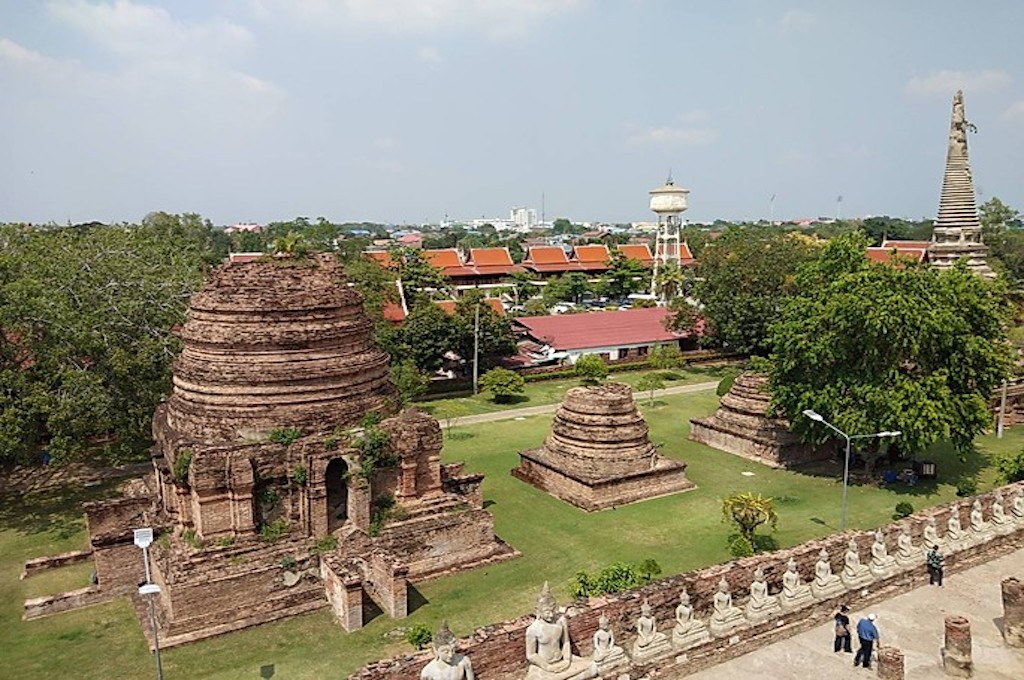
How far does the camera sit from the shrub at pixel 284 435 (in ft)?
61.7

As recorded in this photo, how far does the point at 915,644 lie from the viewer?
13.8 m

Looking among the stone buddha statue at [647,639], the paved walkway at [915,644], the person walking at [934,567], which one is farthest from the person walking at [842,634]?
the person walking at [934,567]

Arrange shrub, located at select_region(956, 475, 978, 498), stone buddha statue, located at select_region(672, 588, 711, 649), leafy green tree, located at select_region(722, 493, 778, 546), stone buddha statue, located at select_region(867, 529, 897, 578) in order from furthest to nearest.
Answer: shrub, located at select_region(956, 475, 978, 498) < leafy green tree, located at select_region(722, 493, 778, 546) < stone buddha statue, located at select_region(867, 529, 897, 578) < stone buddha statue, located at select_region(672, 588, 711, 649)

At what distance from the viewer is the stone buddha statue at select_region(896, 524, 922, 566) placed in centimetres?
1616

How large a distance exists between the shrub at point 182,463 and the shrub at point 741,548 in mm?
13347

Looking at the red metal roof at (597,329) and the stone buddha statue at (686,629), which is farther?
the red metal roof at (597,329)

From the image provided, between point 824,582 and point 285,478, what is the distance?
1206 cm

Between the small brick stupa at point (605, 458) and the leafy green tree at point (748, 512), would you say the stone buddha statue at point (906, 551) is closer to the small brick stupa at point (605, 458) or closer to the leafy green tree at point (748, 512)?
the leafy green tree at point (748, 512)

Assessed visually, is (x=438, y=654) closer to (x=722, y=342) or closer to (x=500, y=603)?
(x=500, y=603)

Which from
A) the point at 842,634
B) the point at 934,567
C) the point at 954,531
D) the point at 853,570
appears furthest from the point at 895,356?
the point at 842,634

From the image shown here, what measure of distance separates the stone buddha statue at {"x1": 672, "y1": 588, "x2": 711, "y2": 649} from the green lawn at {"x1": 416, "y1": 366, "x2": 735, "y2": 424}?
21965 millimetres

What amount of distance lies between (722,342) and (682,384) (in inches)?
253

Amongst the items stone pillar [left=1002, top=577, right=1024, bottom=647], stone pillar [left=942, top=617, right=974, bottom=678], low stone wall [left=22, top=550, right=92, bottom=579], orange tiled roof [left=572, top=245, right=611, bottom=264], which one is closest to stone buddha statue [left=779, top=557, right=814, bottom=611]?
stone pillar [left=942, top=617, right=974, bottom=678]

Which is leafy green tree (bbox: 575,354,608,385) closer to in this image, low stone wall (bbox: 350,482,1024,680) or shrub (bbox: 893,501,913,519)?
shrub (bbox: 893,501,913,519)
